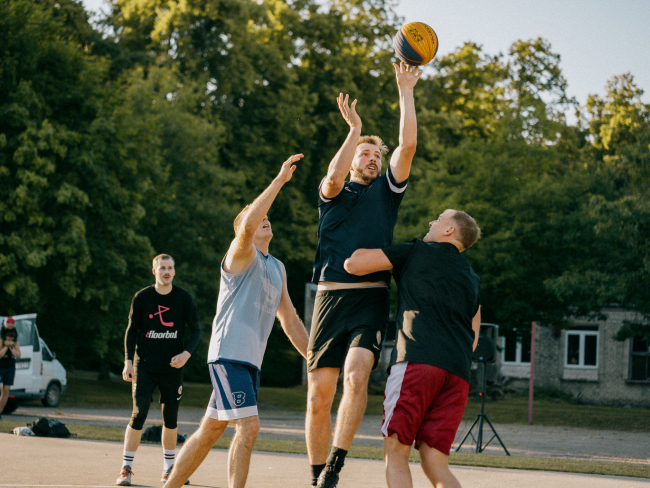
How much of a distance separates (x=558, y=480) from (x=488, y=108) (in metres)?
32.9

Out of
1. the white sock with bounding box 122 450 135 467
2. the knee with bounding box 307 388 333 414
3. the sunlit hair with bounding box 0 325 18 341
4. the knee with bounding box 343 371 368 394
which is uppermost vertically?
the knee with bounding box 343 371 368 394

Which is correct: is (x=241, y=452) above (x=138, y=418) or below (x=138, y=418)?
above

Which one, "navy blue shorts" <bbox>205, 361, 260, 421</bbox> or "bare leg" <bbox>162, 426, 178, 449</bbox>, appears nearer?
"navy blue shorts" <bbox>205, 361, 260, 421</bbox>

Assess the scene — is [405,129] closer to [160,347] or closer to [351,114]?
[351,114]

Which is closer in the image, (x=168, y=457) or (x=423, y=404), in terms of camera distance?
(x=423, y=404)

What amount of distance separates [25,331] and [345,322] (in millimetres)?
16653

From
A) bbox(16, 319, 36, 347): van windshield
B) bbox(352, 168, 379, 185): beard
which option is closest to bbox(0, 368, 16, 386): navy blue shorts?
bbox(16, 319, 36, 347): van windshield

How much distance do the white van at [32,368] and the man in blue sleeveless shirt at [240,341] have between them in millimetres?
14718

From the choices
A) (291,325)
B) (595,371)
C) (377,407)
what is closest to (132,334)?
(291,325)

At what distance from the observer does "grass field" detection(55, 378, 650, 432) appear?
24.5 metres

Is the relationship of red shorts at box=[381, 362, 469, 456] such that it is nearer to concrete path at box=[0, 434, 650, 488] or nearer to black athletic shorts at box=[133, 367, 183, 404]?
concrete path at box=[0, 434, 650, 488]

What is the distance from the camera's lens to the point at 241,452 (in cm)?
583

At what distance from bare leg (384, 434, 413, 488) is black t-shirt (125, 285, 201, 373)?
12.2 feet

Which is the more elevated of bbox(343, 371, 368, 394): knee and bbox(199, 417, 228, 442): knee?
bbox(343, 371, 368, 394): knee
